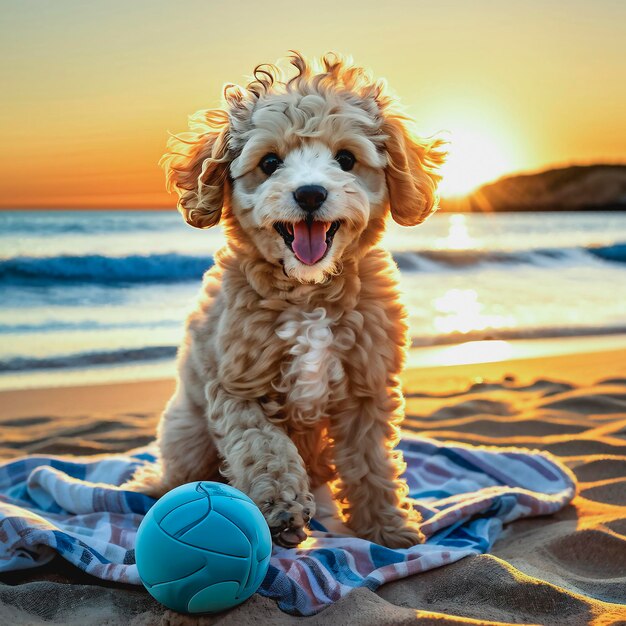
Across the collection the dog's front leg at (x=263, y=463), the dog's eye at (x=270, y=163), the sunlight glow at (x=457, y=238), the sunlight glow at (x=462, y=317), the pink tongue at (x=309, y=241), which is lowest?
the sunlight glow at (x=457, y=238)

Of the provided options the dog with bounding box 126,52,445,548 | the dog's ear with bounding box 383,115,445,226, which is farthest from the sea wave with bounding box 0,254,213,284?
the dog's ear with bounding box 383,115,445,226

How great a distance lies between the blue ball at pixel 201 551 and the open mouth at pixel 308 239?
1031mm

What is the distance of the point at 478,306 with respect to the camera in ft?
39.2

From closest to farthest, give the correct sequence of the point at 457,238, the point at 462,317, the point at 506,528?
the point at 506,528
the point at 462,317
the point at 457,238

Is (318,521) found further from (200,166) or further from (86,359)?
(86,359)

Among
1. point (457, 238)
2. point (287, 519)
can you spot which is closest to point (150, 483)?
point (287, 519)

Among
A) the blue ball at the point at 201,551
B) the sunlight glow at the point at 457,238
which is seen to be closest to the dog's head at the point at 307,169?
the blue ball at the point at 201,551

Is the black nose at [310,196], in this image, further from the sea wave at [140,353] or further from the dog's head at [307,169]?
the sea wave at [140,353]

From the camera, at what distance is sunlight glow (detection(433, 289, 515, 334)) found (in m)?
10.1

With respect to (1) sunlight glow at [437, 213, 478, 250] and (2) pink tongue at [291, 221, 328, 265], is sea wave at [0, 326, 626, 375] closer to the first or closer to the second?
(2) pink tongue at [291, 221, 328, 265]

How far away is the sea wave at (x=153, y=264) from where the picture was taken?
14.9 m

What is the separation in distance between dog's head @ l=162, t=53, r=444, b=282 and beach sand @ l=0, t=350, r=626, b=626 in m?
1.33

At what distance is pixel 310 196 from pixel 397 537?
154 centimetres

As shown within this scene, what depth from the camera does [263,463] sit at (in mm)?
3264
